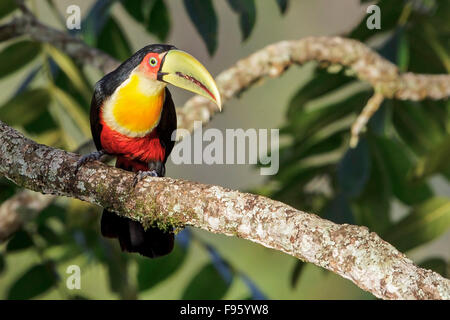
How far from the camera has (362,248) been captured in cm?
184

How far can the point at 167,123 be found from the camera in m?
3.22

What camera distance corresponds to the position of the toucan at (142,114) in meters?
2.94

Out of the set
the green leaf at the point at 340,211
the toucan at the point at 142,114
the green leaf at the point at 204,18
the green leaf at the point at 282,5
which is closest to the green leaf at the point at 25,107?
the toucan at the point at 142,114

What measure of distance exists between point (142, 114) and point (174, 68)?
11.4 inches

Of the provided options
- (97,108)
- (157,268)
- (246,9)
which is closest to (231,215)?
(97,108)

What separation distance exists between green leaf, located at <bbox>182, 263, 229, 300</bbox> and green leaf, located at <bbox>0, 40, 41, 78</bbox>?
Answer: 162 centimetres

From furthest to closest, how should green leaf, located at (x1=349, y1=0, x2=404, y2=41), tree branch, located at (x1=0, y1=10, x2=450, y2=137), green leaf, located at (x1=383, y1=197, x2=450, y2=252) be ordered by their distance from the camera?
1. green leaf, located at (x1=349, y1=0, x2=404, y2=41)
2. tree branch, located at (x1=0, y1=10, x2=450, y2=137)
3. green leaf, located at (x1=383, y1=197, x2=450, y2=252)

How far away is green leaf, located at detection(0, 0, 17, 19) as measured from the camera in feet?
11.9

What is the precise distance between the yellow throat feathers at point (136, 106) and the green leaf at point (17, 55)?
1001 mm

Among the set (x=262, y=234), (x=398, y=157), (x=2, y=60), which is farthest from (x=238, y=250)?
(x=262, y=234)

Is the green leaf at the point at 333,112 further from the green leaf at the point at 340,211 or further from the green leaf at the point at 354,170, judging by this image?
the green leaf at the point at 340,211

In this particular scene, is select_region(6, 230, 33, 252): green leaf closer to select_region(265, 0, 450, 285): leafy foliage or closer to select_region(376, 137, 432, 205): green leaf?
select_region(265, 0, 450, 285): leafy foliage

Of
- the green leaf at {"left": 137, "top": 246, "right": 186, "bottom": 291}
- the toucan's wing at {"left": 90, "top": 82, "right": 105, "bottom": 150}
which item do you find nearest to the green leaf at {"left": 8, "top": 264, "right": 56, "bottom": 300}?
the green leaf at {"left": 137, "top": 246, "right": 186, "bottom": 291}
